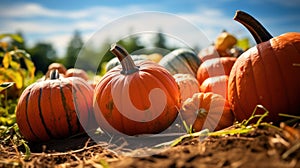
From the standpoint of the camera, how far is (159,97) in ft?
9.86

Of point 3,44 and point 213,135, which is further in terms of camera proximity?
point 3,44

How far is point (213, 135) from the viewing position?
2.26m

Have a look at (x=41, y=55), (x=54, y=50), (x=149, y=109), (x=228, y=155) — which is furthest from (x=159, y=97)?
(x=54, y=50)

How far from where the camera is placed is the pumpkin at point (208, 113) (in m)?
3.07

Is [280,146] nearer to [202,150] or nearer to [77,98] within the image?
[202,150]

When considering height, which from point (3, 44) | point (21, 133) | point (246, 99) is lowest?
point (21, 133)

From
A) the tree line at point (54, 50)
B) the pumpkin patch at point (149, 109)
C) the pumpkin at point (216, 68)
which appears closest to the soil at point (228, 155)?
the pumpkin patch at point (149, 109)

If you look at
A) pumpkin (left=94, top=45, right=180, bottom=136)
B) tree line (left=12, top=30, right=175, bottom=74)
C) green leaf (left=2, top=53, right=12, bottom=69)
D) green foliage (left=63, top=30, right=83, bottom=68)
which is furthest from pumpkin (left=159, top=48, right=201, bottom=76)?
green foliage (left=63, top=30, right=83, bottom=68)


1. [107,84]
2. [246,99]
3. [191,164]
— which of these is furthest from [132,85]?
[191,164]

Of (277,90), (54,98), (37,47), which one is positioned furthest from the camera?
(37,47)

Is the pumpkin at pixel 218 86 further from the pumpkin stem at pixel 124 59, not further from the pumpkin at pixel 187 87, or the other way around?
the pumpkin stem at pixel 124 59

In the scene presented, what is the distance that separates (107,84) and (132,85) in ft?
0.75

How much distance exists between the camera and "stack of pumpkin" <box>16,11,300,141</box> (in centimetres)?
267

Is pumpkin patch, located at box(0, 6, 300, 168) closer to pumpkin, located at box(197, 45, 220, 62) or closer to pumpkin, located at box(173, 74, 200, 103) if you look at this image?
pumpkin, located at box(173, 74, 200, 103)
